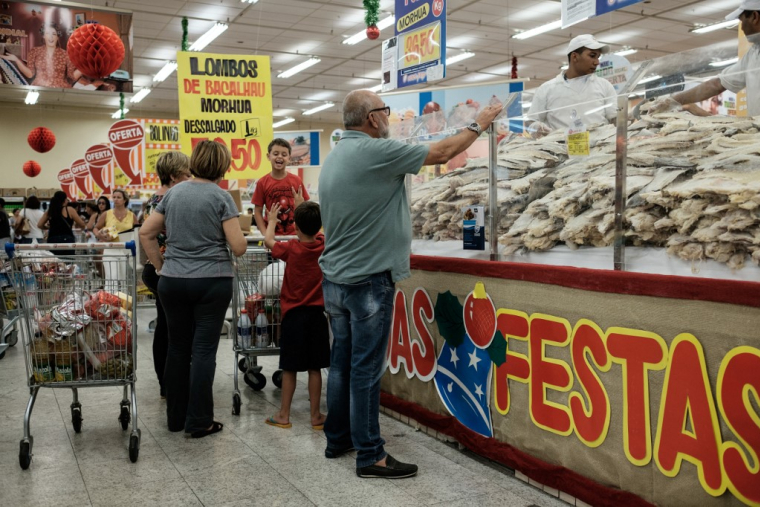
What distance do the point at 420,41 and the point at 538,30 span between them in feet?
26.4

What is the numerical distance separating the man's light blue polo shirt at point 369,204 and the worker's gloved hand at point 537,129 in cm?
52

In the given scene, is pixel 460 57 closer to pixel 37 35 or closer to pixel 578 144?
pixel 37 35

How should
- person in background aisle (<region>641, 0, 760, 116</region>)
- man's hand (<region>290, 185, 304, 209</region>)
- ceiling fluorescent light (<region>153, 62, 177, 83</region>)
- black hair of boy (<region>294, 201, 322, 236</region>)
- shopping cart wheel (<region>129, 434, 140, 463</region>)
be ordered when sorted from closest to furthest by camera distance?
1. person in background aisle (<region>641, 0, 760, 116</region>)
2. shopping cart wheel (<region>129, 434, 140, 463</region>)
3. black hair of boy (<region>294, 201, 322, 236</region>)
4. man's hand (<region>290, 185, 304, 209</region>)
5. ceiling fluorescent light (<region>153, 62, 177, 83</region>)

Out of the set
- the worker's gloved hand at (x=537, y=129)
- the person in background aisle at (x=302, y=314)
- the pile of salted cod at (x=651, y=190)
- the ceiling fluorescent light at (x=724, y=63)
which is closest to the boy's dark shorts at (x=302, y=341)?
the person in background aisle at (x=302, y=314)

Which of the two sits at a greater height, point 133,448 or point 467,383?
point 467,383

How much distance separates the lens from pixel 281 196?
4551mm

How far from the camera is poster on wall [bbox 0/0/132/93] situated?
6.38m

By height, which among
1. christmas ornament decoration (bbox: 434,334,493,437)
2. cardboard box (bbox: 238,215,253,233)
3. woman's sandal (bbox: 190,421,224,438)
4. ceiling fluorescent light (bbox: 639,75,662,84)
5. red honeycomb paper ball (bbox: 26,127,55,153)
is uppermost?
red honeycomb paper ball (bbox: 26,127,55,153)

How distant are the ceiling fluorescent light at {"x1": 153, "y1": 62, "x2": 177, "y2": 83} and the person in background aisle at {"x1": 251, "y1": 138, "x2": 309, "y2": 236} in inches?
479

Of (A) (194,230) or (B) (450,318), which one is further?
(A) (194,230)

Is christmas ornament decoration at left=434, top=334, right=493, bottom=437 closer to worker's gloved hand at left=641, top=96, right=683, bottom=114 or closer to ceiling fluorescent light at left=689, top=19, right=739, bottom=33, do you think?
worker's gloved hand at left=641, top=96, right=683, bottom=114

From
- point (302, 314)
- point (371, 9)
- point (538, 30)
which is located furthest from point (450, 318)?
point (538, 30)

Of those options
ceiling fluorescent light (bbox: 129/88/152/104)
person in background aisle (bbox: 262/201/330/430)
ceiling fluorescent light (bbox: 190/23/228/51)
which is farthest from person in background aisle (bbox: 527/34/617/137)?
ceiling fluorescent light (bbox: 129/88/152/104)

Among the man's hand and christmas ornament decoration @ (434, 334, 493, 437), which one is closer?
christmas ornament decoration @ (434, 334, 493, 437)
